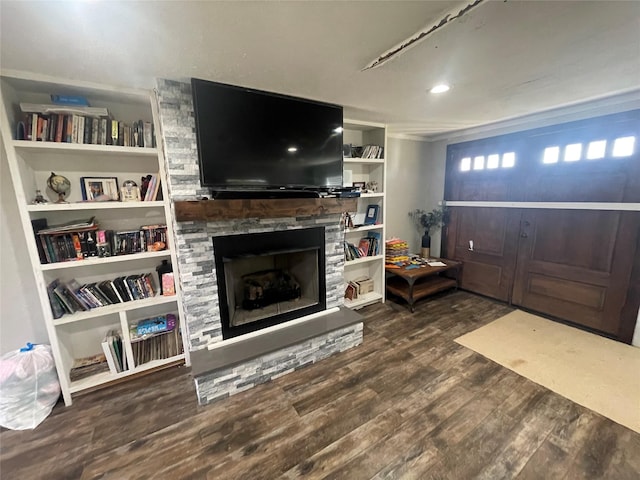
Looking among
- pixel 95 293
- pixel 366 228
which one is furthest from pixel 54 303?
pixel 366 228

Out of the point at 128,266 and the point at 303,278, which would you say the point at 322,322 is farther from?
the point at 128,266

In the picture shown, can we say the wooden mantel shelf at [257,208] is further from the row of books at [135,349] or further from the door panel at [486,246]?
the door panel at [486,246]

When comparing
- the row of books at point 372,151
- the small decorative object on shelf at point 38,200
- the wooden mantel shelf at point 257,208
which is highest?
the row of books at point 372,151

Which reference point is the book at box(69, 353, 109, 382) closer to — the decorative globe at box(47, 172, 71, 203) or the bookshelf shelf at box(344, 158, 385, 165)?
the decorative globe at box(47, 172, 71, 203)

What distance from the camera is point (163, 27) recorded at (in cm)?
115

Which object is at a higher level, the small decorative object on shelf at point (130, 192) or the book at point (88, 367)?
the small decorative object on shelf at point (130, 192)

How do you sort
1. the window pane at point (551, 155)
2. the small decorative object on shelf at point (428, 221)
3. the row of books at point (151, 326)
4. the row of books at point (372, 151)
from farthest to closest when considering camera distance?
the small decorative object on shelf at point (428, 221)
the row of books at point (372, 151)
the window pane at point (551, 155)
the row of books at point (151, 326)

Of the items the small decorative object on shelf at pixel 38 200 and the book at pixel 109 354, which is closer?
the small decorative object on shelf at pixel 38 200

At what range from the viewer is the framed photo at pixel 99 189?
1854 mm

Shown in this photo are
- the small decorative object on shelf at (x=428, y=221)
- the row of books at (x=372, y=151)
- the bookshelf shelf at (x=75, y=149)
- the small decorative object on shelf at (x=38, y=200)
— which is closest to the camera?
the bookshelf shelf at (x=75, y=149)

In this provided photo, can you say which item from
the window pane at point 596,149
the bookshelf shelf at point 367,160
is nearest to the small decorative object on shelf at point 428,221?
the bookshelf shelf at point 367,160

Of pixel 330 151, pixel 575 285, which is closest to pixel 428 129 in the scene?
pixel 330 151

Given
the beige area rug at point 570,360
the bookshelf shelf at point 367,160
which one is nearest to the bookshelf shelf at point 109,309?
the bookshelf shelf at point 367,160

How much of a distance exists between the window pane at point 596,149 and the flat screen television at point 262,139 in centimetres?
240
